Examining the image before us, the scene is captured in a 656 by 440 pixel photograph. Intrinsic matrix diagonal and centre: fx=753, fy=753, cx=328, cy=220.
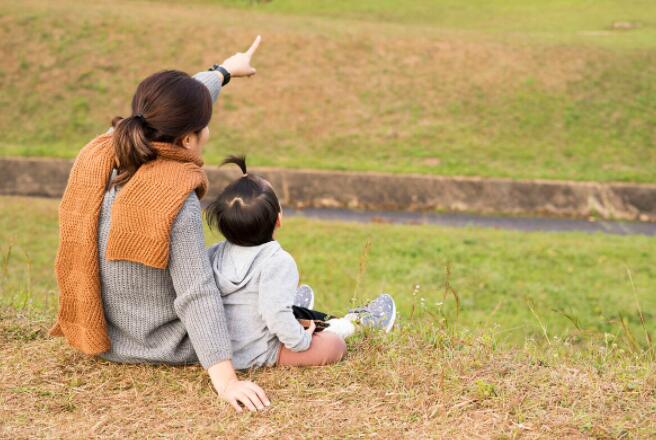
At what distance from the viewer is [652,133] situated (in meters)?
9.07

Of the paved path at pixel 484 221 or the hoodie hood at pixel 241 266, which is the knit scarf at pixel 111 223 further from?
the paved path at pixel 484 221

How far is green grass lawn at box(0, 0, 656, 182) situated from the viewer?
8.64 meters

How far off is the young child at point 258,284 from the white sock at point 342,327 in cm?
16

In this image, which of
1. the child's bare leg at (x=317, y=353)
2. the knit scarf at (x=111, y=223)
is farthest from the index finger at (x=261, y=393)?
the knit scarf at (x=111, y=223)

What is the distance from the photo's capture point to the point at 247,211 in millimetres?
2582

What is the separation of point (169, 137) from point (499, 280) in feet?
12.2

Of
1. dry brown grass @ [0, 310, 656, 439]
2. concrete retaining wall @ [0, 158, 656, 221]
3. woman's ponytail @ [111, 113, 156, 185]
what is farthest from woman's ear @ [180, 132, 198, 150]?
concrete retaining wall @ [0, 158, 656, 221]

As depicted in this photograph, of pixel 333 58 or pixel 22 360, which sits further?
pixel 333 58

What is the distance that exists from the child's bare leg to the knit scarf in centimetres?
60

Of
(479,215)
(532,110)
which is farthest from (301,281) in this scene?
(532,110)

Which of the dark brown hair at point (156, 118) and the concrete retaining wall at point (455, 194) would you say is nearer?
the dark brown hair at point (156, 118)

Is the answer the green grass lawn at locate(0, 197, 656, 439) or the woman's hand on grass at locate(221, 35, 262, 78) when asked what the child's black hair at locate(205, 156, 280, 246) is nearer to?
the green grass lawn at locate(0, 197, 656, 439)

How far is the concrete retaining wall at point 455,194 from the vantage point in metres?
7.72

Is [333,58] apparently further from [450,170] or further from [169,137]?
[169,137]
